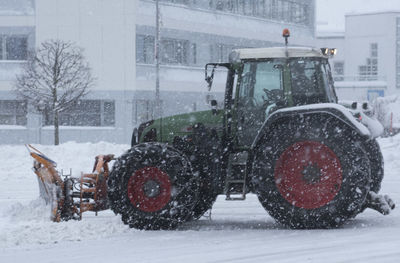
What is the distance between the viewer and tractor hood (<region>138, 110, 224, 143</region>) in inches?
406

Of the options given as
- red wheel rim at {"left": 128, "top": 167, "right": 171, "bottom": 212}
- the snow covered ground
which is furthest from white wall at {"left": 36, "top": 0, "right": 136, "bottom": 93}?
red wheel rim at {"left": 128, "top": 167, "right": 171, "bottom": 212}

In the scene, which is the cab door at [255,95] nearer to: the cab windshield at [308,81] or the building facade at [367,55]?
the cab windshield at [308,81]

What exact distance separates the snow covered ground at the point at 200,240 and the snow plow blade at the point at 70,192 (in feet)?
0.80

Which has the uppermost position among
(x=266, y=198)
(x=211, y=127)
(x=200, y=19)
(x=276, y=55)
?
(x=200, y=19)

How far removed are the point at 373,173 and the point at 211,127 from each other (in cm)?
270

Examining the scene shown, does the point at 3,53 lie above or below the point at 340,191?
above

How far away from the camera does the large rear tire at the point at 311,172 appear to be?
9.47 m

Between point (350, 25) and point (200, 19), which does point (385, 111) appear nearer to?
point (200, 19)

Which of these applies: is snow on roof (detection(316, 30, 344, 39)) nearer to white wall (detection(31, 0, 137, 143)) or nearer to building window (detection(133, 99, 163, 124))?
building window (detection(133, 99, 163, 124))

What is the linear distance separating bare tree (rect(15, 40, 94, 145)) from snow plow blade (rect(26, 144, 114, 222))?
19.8m

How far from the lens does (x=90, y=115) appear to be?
3653 cm

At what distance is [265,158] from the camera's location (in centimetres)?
969

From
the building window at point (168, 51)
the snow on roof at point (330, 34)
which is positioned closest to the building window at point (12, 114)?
the building window at point (168, 51)

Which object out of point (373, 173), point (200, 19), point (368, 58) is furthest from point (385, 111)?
point (373, 173)
